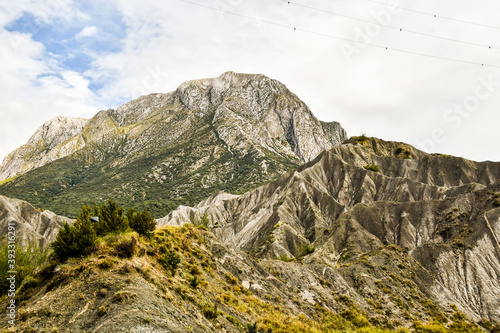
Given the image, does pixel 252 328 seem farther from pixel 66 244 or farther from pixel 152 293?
pixel 66 244

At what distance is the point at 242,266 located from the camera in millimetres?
33750

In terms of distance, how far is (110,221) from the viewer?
917 inches

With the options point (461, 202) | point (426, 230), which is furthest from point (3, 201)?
point (461, 202)

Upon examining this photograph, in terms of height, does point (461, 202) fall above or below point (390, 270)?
above

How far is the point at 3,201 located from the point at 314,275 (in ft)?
356

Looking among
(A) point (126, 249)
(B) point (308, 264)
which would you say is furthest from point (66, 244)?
(B) point (308, 264)

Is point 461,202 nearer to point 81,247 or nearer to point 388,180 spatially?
point 388,180

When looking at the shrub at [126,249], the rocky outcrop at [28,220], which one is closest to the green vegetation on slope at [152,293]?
the shrub at [126,249]

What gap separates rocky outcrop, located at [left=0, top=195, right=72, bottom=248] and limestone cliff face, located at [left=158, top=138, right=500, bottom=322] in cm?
3951

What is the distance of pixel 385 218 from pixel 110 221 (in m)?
72.0

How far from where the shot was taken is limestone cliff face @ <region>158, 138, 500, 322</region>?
175 feet

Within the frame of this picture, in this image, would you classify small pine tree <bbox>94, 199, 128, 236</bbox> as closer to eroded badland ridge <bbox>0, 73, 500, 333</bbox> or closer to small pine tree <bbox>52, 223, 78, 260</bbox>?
eroded badland ridge <bbox>0, 73, 500, 333</bbox>

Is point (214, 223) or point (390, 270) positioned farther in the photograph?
point (214, 223)

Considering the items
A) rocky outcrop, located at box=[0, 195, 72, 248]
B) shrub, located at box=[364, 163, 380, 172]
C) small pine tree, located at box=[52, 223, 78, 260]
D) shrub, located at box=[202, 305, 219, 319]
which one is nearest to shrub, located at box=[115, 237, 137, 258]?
small pine tree, located at box=[52, 223, 78, 260]
